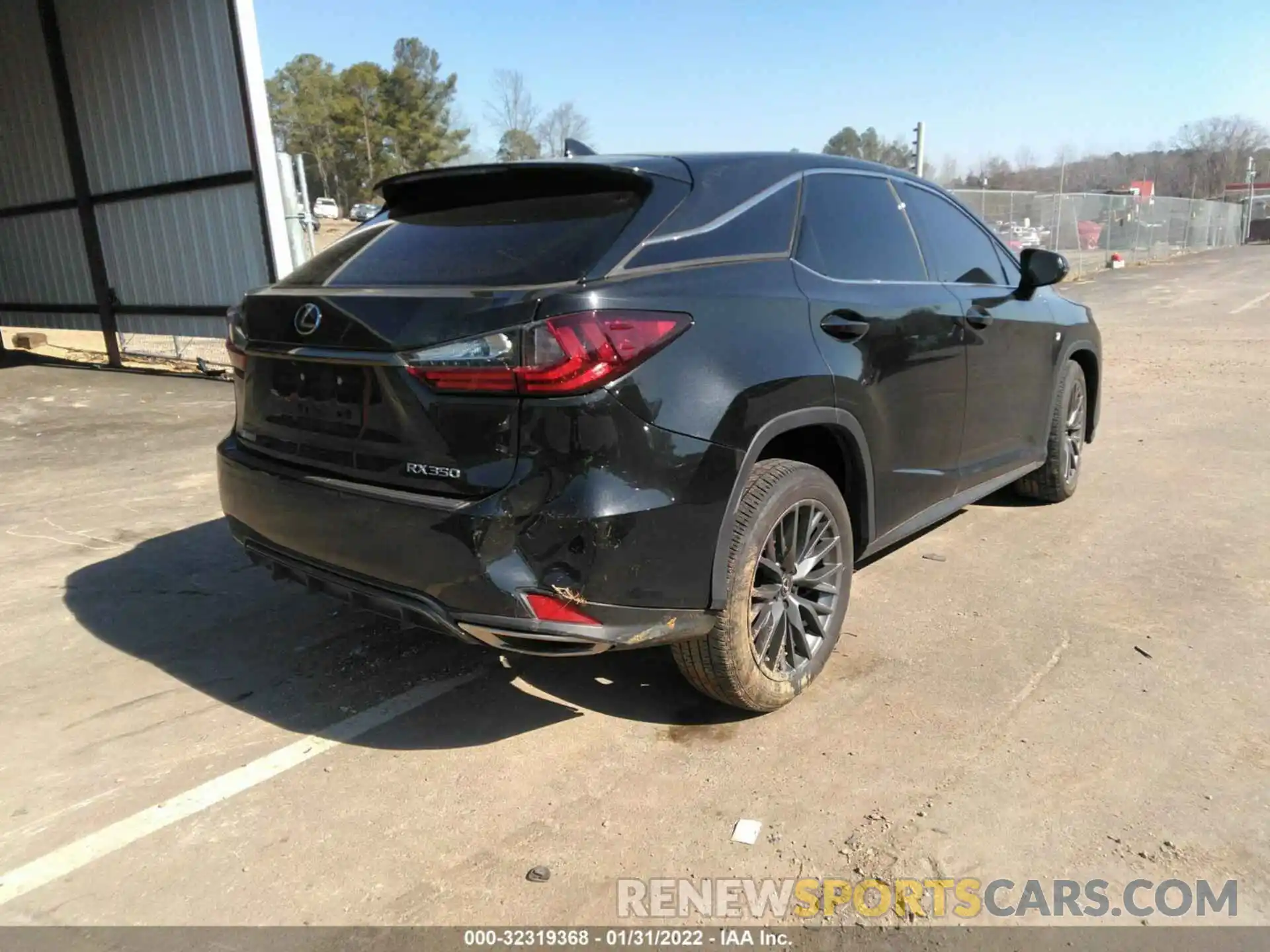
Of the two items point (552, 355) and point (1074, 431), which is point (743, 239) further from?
point (1074, 431)

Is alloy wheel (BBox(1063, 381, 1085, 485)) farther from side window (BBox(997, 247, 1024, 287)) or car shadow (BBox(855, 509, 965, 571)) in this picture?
side window (BBox(997, 247, 1024, 287))

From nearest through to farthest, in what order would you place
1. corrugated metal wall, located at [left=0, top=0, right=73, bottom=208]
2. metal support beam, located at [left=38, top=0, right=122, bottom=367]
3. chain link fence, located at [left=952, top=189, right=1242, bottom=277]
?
metal support beam, located at [left=38, top=0, right=122, bottom=367] → corrugated metal wall, located at [left=0, top=0, right=73, bottom=208] → chain link fence, located at [left=952, top=189, right=1242, bottom=277]

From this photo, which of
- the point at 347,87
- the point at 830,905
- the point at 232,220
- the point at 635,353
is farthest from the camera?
the point at 347,87

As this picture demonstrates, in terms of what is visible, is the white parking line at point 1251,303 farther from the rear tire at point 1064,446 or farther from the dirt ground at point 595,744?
the dirt ground at point 595,744

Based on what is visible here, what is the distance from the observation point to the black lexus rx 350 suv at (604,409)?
7.98ft

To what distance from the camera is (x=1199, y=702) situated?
10.4 ft

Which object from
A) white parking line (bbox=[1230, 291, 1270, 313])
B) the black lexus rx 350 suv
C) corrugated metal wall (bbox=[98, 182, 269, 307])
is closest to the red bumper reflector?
the black lexus rx 350 suv

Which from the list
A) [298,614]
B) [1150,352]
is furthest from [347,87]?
[298,614]

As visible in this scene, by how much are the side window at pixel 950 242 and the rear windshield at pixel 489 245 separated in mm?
1750

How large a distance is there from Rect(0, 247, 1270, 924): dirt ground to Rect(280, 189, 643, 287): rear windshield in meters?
1.50

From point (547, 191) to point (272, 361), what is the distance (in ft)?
3.50

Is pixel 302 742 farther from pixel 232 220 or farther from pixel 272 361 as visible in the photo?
pixel 232 220

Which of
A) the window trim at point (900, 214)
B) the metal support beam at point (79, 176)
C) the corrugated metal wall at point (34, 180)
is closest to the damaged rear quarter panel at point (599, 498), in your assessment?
the window trim at point (900, 214)

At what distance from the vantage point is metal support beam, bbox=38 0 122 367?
40.5 feet
